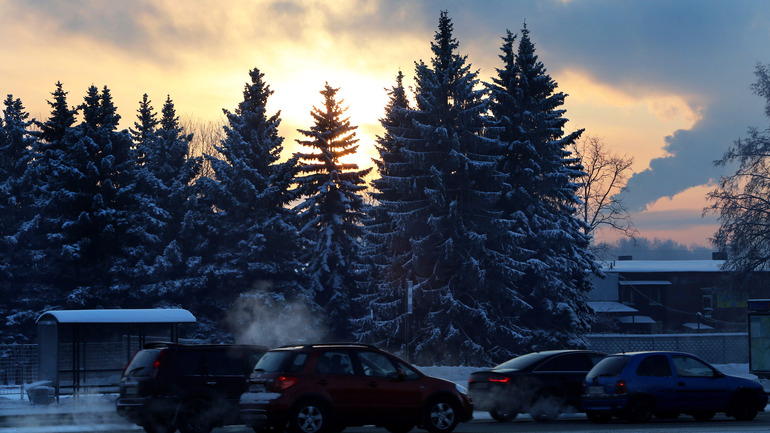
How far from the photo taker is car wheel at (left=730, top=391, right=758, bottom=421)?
62.8 feet

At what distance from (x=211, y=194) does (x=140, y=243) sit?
477 cm

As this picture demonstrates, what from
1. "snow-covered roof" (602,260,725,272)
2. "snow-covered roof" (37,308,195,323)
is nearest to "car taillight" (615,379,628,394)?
"snow-covered roof" (37,308,195,323)

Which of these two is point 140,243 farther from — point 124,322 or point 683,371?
point 683,371

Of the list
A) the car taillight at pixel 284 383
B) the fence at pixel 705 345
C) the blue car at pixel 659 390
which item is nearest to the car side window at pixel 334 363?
the car taillight at pixel 284 383

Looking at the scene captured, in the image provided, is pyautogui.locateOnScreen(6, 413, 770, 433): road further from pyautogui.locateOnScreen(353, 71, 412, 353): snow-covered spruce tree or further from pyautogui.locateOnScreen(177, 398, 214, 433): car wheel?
pyautogui.locateOnScreen(353, 71, 412, 353): snow-covered spruce tree

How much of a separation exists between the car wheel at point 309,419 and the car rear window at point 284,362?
63 centimetres

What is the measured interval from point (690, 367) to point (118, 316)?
15.5 meters

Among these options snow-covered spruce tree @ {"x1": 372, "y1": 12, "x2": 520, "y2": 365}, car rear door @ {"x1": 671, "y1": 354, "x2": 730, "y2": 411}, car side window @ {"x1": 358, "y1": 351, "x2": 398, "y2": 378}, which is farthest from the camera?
snow-covered spruce tree @ {"x1": 372, "y1": 12, "x2": 520, "y2": 365}

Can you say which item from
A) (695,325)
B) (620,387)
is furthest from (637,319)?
(620,387)

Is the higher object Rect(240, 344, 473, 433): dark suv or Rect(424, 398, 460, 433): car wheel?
Rect(240, 344, 473, 433): dark suv

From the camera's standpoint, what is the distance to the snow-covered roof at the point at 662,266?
72.6 m

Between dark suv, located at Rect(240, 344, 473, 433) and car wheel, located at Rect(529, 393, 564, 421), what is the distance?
3018mm

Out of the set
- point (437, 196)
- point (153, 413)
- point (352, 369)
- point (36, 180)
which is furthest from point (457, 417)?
point (36, 180)

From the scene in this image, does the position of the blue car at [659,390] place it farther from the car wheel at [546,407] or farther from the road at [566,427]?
the car wheel at [546,407]
